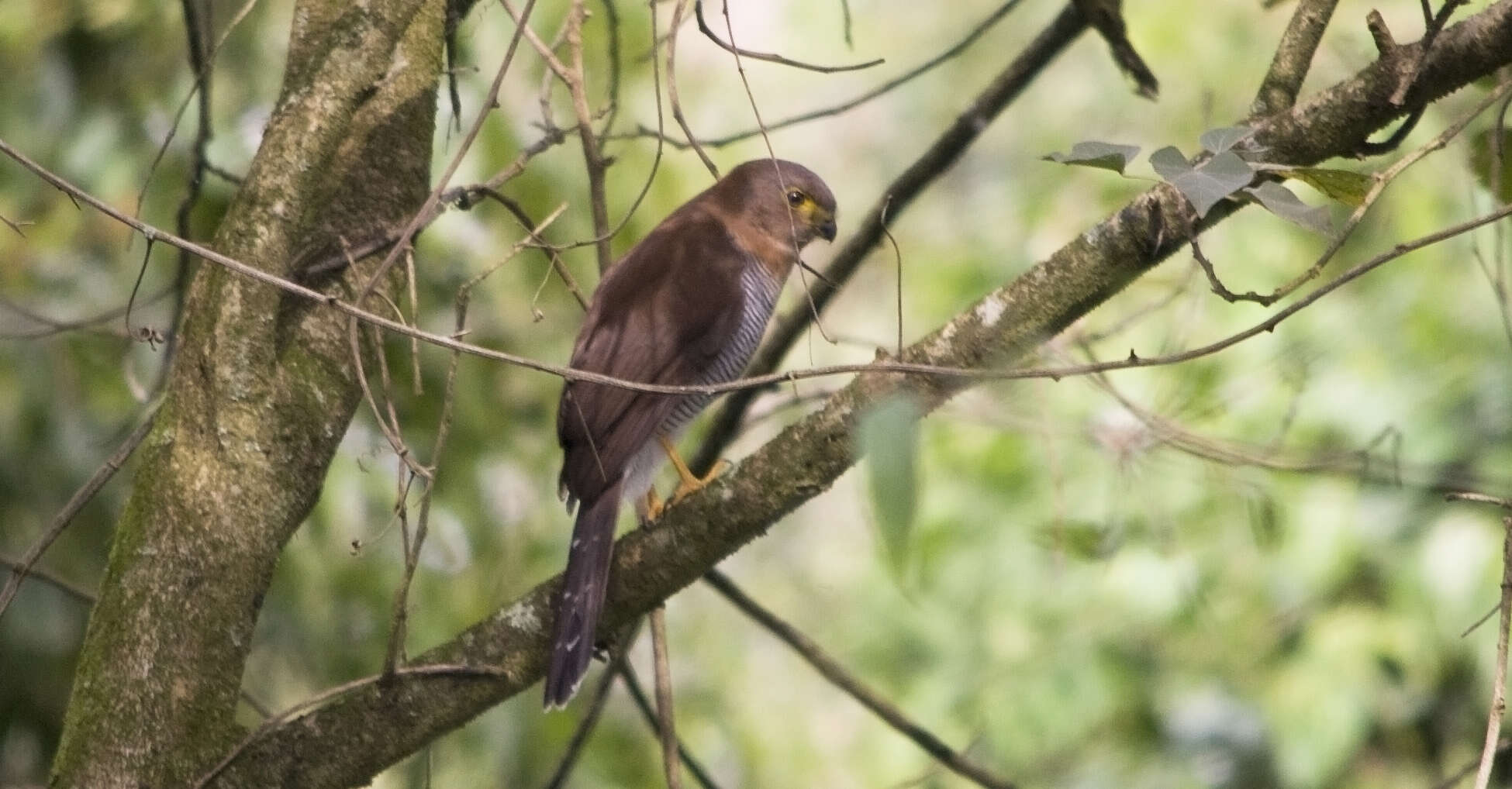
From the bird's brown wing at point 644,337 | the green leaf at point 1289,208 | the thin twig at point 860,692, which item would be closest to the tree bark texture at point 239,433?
the bird's brown wing at point 644,337

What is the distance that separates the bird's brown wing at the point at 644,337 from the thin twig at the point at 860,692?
34 cm

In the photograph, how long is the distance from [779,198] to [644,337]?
0.75m

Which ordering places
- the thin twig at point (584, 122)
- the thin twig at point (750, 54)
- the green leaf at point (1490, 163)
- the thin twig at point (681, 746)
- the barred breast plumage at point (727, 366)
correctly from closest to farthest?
the thin twig at point (750, 54) < the green leaf at point (1490, 163) < the thin twig at point (584, 122) < the thin twig at point (681, 746) < the barred breast plumage at point (727, 366)

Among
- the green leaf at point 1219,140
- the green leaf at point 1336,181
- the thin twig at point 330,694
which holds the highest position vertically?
the green leaf at point 1219,140

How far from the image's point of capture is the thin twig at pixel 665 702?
2.22 metres

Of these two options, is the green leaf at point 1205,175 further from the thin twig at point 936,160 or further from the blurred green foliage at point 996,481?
the thin twig at point 936,160

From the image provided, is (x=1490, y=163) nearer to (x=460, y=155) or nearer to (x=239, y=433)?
(x=460, y=155)

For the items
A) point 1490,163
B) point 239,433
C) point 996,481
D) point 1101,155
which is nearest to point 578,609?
point 239,433

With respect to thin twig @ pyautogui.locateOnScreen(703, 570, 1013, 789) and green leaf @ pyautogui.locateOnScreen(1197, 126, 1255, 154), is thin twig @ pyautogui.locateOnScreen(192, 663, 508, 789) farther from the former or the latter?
green leaf @ pyautogui.locateOnScreen(1197, 126, 1255, 154)

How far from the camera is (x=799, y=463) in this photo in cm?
190

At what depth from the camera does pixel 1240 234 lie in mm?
Answer: 4688

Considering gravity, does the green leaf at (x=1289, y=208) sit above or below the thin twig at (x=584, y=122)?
below

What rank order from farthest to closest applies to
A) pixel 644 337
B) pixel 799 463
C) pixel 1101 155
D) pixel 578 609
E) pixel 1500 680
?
1. pixel 644 337
2. pixel 578 609
3. pixel 799 463
4. pixel 1101 155
5. pixel 1500 680

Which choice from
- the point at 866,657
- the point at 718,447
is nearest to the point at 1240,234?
the point at 866,657
